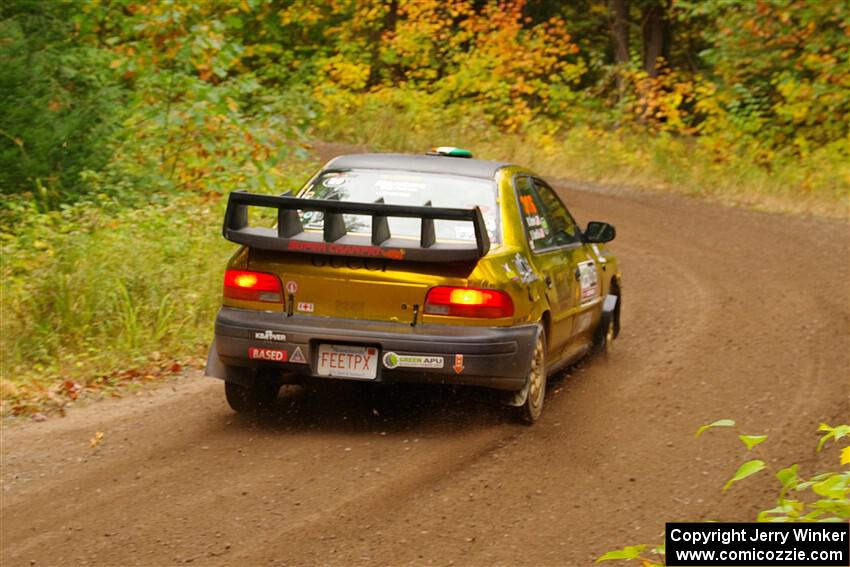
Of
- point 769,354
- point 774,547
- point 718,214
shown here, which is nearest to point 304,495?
point 774,547

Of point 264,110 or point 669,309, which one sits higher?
point 264,110

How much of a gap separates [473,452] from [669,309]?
19.0ft

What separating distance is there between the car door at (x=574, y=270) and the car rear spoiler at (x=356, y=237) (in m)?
1.63

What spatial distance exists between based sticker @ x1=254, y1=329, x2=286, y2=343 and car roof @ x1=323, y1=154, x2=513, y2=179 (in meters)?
1.56

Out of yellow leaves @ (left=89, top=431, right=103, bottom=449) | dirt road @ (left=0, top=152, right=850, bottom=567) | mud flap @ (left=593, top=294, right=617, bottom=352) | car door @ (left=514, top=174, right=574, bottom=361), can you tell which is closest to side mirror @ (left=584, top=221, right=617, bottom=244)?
car door @ (left=514, top=174, right=574, bottom=361)

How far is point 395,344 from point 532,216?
175 cm

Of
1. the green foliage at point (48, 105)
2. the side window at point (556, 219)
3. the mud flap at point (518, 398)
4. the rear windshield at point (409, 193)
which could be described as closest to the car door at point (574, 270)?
the side window at point (556, 219)

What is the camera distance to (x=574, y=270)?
9.34 meters

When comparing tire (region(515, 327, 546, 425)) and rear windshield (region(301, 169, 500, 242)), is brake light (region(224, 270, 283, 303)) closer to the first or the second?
rear windshield (region(301, 169, 500, 242))

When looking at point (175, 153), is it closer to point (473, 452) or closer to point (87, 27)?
point (87, 27)

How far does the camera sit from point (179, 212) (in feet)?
45.3

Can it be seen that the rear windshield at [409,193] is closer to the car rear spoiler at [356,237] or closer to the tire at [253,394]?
the car rear spoiler at [356,237]

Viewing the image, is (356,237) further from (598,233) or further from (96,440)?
(598,233)

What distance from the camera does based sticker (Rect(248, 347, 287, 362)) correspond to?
25.2 feet
